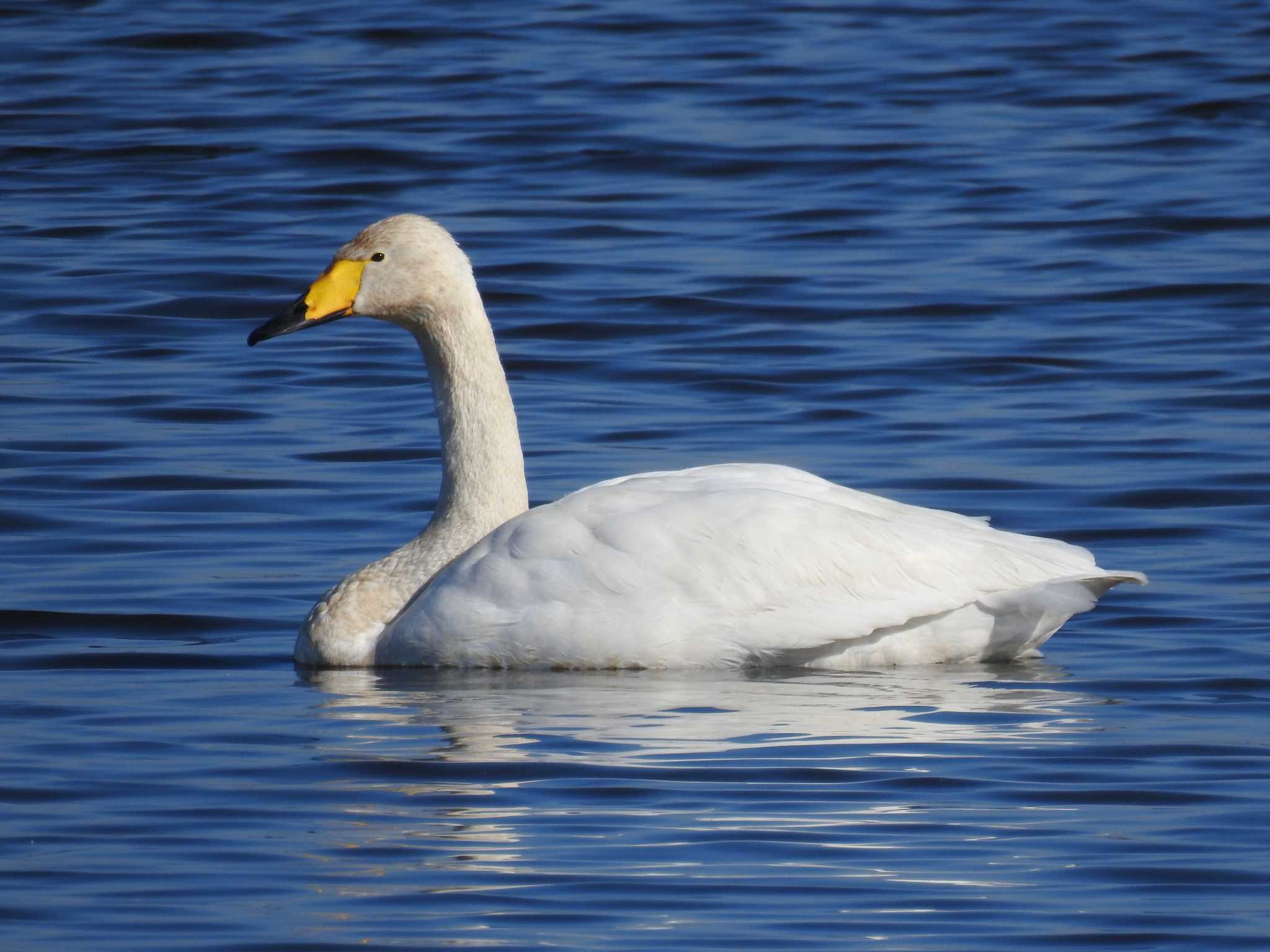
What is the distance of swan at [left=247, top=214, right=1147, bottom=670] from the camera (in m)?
7.66

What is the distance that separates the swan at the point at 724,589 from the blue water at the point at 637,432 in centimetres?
12

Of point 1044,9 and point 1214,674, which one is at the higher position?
point 1044,9

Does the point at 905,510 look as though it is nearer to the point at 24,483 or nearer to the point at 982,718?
the point at 982,718

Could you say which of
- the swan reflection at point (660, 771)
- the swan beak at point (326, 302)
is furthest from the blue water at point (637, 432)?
the swan beak at point (326, 302)

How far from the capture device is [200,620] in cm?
852

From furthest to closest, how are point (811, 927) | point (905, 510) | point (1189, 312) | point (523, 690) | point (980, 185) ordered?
point (980, 185) → point (1189, 312) → point (905, 510) → point (523, 690) → point (811, 927)

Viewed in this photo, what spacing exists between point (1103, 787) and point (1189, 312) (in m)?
7.67

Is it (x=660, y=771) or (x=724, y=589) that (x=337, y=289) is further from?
(x=660, y=771)

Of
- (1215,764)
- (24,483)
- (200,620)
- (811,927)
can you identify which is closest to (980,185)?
(24,483)

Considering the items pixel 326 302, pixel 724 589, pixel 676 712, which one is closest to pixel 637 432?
pixel 326 302

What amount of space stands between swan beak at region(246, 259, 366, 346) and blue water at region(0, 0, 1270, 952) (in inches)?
36.4

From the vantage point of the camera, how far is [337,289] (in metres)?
8.58

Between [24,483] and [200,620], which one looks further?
[24,483]

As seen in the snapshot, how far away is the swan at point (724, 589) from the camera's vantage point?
25.1ft
